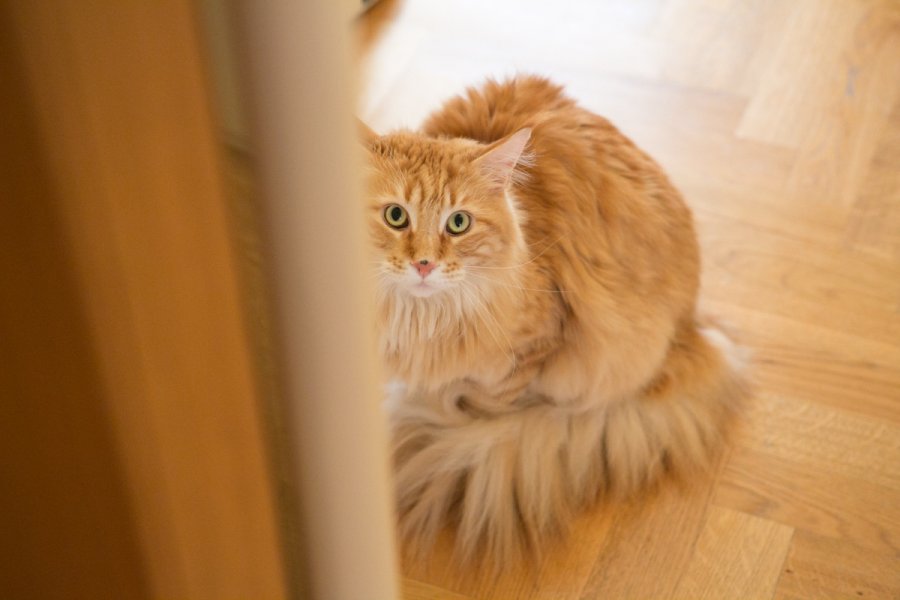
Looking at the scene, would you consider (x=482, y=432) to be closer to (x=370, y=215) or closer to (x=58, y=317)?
(x=370, y=215)

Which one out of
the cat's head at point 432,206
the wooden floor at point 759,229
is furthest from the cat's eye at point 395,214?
the wooden floor at point 759,229

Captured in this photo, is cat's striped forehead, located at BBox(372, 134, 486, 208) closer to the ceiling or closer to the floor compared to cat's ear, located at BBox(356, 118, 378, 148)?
closer to the floor

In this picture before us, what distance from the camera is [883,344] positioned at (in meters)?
1.65

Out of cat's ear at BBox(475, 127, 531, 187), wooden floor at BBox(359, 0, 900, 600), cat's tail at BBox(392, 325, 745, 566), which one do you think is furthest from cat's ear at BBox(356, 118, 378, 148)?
wooden floor at BBox(359, 0, 900, 600)

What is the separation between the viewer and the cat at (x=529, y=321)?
1.22 metres

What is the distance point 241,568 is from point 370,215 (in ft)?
2.37

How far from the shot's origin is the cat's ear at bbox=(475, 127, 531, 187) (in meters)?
1.17

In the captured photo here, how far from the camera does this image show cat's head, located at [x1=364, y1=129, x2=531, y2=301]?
1196mm

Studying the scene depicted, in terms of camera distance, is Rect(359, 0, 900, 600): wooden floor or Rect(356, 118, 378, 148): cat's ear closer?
Rect(356, 118, 378, 148): cat's ear

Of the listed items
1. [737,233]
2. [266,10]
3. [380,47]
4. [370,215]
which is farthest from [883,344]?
[266,10]

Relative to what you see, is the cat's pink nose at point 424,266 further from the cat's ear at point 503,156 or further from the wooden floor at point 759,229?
the wooden floor at point 759,229

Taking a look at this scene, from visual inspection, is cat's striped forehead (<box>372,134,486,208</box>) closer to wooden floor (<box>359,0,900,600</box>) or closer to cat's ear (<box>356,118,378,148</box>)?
cat's ear (<box>356,118,378,148</box>)

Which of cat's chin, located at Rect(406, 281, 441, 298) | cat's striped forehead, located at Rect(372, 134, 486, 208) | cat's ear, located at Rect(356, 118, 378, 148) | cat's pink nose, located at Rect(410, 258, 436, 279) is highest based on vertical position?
cat's ear, located at Rect(356, 118, 378, 148)

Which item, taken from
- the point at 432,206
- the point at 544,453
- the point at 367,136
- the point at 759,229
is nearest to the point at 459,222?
the point at 432,206
